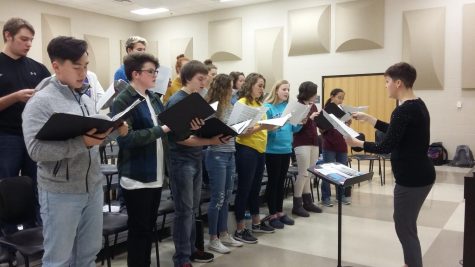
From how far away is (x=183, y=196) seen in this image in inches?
115

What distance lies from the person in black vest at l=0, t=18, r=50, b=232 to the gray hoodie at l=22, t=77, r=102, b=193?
1.08 m

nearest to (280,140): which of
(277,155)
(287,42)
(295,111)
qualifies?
(277,155)

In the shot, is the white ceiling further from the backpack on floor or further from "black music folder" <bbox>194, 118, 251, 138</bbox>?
"black music folder" <bbox>194, 118, 251, 138</bbox>

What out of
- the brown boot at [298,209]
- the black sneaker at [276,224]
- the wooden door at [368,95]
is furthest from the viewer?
the wooden door at [368,95]

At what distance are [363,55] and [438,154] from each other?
2.61m

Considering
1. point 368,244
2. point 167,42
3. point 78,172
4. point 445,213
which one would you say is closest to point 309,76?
point 167,42

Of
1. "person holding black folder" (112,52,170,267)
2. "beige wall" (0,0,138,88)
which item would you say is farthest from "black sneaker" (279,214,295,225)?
"beige wall" (0,0,138,88)

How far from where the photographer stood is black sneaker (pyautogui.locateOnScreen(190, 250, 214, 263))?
3316 millimetres

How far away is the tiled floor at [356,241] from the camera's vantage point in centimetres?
338

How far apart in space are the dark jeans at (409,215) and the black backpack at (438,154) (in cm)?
600

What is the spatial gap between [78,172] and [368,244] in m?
2.88

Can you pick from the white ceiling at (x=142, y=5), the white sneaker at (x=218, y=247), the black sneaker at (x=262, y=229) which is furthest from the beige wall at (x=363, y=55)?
the white sneaker at (x=218, y=247)

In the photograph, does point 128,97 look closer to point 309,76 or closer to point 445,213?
point 445,213

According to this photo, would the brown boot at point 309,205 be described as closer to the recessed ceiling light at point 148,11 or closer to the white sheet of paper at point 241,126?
the white sheet of paper at point 241,126
